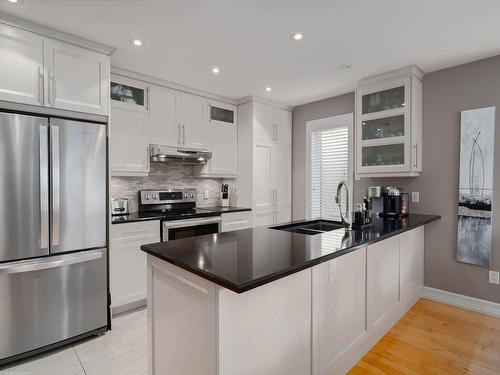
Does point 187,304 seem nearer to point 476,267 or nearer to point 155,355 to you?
point 155,355

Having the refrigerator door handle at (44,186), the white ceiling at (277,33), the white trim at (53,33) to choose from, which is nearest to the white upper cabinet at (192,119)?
the white ceiling at (277,33)

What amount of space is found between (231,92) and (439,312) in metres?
3.56

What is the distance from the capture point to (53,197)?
210 centimetres

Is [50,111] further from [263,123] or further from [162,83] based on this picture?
[263,123]

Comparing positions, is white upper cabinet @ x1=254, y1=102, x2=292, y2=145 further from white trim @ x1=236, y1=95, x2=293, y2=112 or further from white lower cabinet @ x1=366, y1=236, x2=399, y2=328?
white lower cabinet @ x1=366, y1=236, x2=399, y2=328

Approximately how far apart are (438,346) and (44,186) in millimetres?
3379

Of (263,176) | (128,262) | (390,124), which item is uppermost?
(390,124)

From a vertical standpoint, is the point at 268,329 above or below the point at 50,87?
below

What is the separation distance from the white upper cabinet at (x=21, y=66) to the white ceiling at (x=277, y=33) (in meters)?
0.16

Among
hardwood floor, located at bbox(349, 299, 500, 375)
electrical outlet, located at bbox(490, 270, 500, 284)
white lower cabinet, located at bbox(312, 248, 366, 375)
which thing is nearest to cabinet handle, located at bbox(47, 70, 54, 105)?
white lower cabinet, located at bbox(312, 248, 366, 375)

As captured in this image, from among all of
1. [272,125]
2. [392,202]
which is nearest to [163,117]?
[272,125]

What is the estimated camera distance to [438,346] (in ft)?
7.20

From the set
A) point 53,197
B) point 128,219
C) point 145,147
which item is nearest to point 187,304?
point 53,197

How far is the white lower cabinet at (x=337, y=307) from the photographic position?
1556 millimetres
